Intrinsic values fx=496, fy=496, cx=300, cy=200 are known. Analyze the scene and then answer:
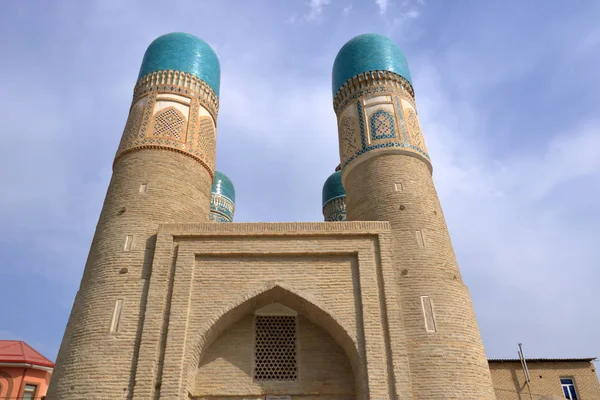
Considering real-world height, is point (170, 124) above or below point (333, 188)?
below

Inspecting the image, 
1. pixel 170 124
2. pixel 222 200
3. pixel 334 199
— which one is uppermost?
pixel 334 199

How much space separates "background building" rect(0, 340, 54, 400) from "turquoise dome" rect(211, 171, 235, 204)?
23.2 feet

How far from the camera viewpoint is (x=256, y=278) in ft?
25.2

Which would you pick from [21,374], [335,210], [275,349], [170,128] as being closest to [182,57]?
[170,128]

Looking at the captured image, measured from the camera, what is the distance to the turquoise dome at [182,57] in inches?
411

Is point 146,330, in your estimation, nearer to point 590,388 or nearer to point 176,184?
point 176,184

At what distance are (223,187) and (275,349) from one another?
8.88m

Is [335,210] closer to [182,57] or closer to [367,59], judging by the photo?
[367,59]

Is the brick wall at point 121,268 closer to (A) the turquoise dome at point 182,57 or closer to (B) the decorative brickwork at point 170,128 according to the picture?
(B) the decorative brickwork at point 170,128

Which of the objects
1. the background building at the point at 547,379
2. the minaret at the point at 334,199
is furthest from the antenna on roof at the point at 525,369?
the minaret at the point at 334,199

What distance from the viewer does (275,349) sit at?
768 centimetres

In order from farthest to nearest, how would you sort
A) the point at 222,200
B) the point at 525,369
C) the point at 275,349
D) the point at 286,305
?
the point at 222,200 < the point at 525,369 < the point at 286,305 < the point at 275,349

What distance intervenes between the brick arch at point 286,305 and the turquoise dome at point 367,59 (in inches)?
207

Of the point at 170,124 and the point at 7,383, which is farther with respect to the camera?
the point at 7,383
